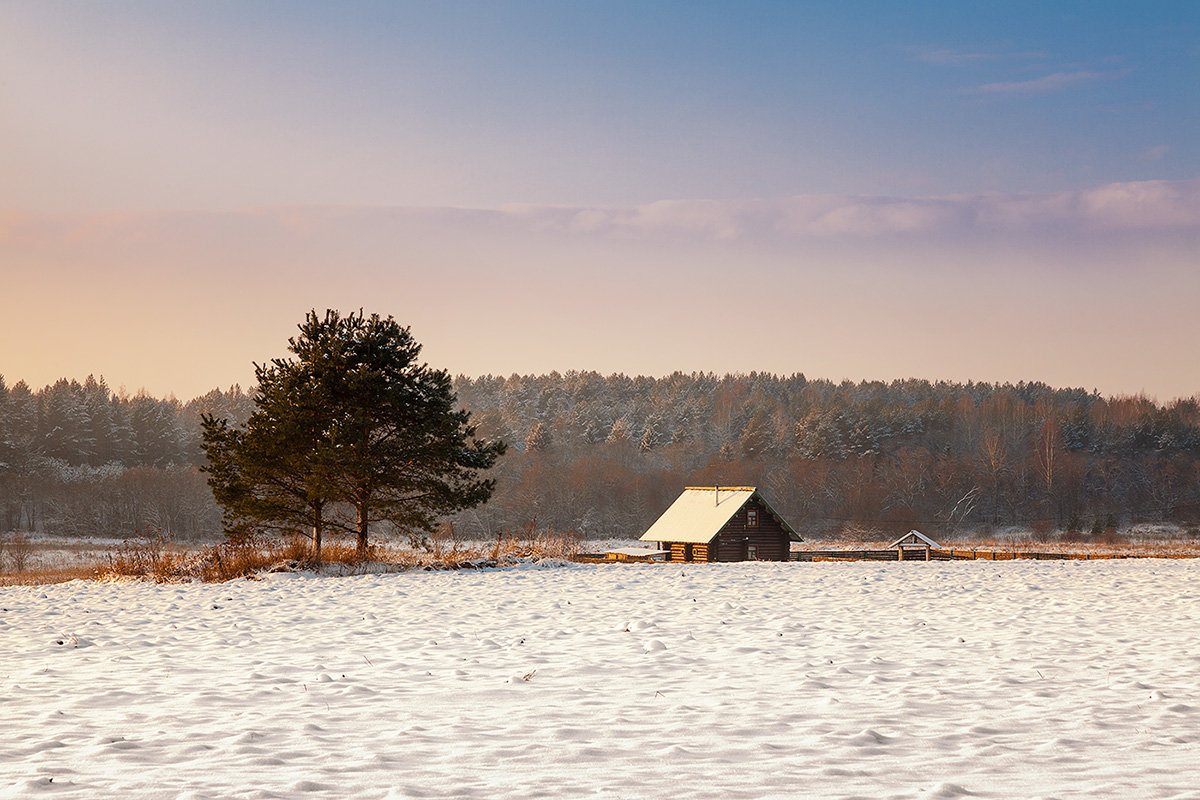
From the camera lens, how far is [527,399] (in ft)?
510

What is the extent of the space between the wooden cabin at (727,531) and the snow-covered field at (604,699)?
1113 inches

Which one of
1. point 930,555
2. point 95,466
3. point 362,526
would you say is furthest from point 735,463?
point 362,526

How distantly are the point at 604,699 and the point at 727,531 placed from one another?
36989 millimetres

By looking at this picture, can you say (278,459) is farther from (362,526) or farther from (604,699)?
(604,699)

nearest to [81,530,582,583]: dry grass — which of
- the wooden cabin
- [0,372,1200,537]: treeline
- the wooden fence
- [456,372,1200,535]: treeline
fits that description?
the wooden cabin

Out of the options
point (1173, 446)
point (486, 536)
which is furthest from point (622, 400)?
point (1173, 446)

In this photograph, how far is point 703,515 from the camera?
4425cm

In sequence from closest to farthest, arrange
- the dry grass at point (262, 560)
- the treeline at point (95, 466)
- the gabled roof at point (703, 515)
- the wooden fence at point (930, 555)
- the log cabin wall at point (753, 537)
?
the dry grass at point (262, 560) → the wooden fence at point (930, 555) → the gabled roof at point (703, 515) → the log cabin wall at point (753, 537) → the treeline at point (95, 466)

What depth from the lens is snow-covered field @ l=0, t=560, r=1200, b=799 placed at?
4.95 metres

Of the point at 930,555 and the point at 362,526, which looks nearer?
the point at 362,526

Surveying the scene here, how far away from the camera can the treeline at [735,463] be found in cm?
8444

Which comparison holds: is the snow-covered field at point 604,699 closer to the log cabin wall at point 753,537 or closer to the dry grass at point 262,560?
the dry grass at point 262,560

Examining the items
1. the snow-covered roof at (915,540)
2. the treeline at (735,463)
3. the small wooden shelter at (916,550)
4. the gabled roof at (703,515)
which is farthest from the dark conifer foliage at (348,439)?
the treeline at (735,463)

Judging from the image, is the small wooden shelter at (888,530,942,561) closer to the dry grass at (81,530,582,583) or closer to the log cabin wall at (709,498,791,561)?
the log cabin wall at (709,498,791,561)
